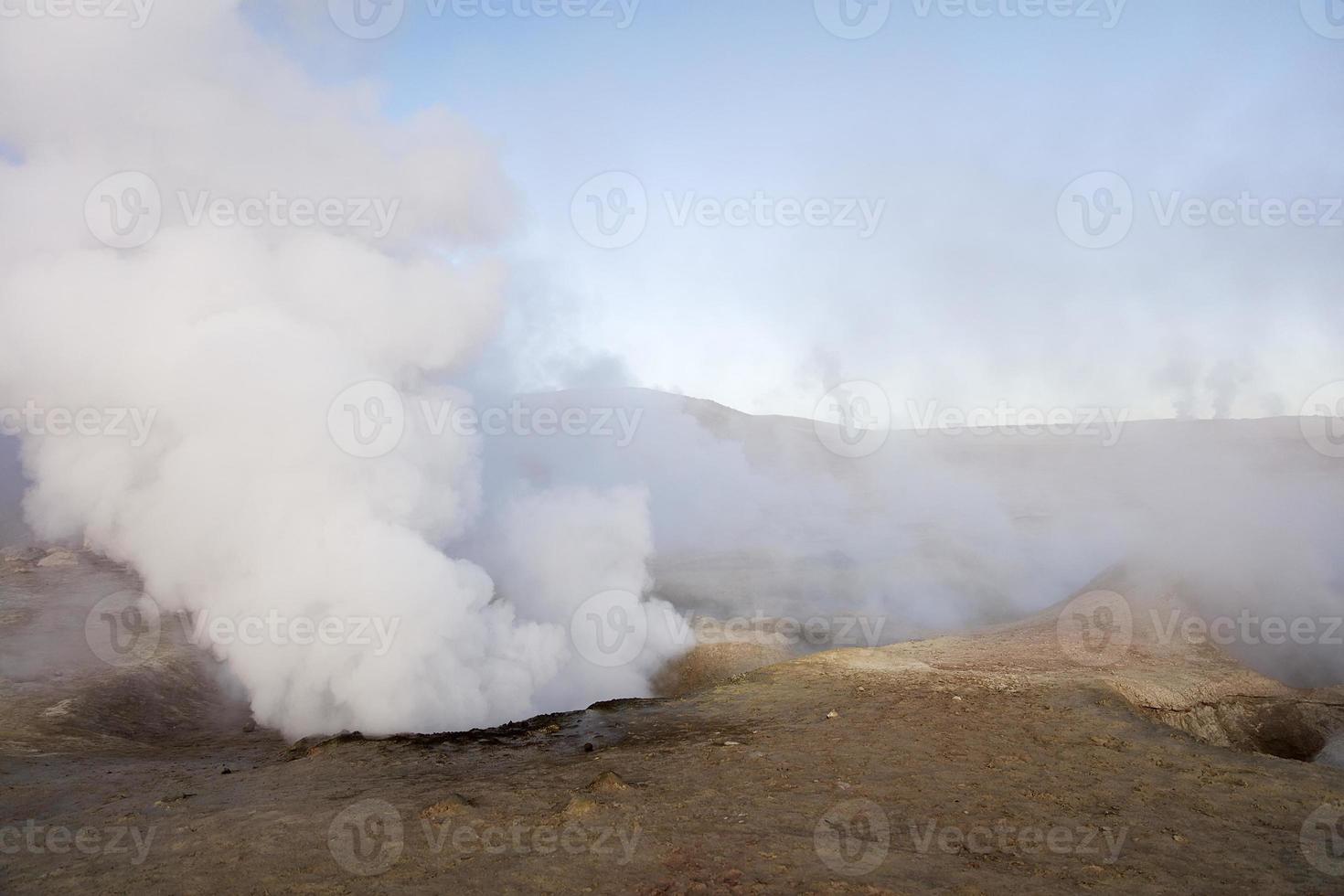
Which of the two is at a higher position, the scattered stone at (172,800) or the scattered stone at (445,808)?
the scattered stone at (445,808)

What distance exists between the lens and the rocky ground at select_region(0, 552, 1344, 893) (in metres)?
5.66

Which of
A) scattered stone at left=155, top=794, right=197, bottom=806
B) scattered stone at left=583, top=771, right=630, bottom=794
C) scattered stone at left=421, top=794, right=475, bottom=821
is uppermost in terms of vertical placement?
scattered stone at left=583, top=771, right=630, bottom=794

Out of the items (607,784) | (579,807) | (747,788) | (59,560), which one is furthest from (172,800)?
(59,560)

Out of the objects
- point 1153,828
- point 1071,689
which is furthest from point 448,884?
point 1071,689

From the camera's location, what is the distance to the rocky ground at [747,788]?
5.66m

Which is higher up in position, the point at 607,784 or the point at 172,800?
the point at 607,784

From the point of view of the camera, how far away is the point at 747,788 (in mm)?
7410

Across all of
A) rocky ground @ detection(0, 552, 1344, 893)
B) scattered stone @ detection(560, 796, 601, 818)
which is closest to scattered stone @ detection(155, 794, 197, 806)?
rocky ground @ detection(0, 552, 1344, 893)

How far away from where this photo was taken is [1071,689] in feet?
33.5

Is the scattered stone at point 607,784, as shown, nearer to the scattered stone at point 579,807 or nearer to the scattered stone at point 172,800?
the scattered stone at point 579,807

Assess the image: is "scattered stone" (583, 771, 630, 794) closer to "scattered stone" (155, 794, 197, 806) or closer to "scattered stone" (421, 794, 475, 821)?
"scattered stone" (421, 794, 475, 821)

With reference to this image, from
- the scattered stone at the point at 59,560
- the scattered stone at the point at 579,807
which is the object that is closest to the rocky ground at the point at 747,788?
the scattered stone at the point at 579,807

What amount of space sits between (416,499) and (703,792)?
9849 mm

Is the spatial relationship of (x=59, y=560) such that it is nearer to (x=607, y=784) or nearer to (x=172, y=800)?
(x=172, y=800)
